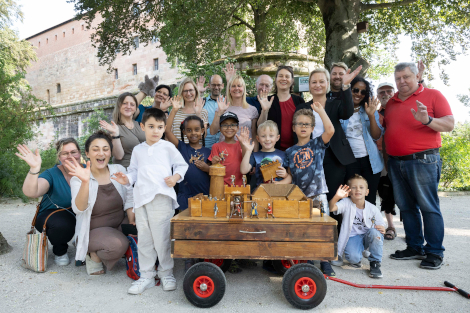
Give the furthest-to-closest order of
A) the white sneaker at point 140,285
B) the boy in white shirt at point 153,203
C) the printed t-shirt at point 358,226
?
the printed t-shirt at point 358,226 < the boy in white shirt at point 153,203 < the white sneaker at point 140,285

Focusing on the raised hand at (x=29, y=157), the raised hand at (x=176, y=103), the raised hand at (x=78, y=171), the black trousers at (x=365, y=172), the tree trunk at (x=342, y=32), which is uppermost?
the tree trunk at (x=342, y=32)

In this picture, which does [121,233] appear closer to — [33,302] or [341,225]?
[33,302]

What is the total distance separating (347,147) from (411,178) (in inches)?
33.1

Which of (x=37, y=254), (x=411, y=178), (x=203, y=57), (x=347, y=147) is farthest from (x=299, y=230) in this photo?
(x=203, y=57)

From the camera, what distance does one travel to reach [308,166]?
11.5 feet

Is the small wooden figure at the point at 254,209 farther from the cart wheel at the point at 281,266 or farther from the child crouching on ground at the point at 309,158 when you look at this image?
the cart wheel at the point at 281,266

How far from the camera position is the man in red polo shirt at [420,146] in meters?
3.72

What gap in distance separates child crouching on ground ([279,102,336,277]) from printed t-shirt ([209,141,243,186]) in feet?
1.73

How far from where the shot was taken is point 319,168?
140 inches

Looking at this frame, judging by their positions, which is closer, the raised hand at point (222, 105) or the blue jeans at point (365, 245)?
the blue jeans at point (365, 245)

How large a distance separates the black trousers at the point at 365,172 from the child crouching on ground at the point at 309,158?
0.68m

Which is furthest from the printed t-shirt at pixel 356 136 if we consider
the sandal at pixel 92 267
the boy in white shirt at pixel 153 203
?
the sandal at pixel 92 267

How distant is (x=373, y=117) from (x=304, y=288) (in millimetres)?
2456

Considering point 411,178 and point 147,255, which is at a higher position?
point 411,178
